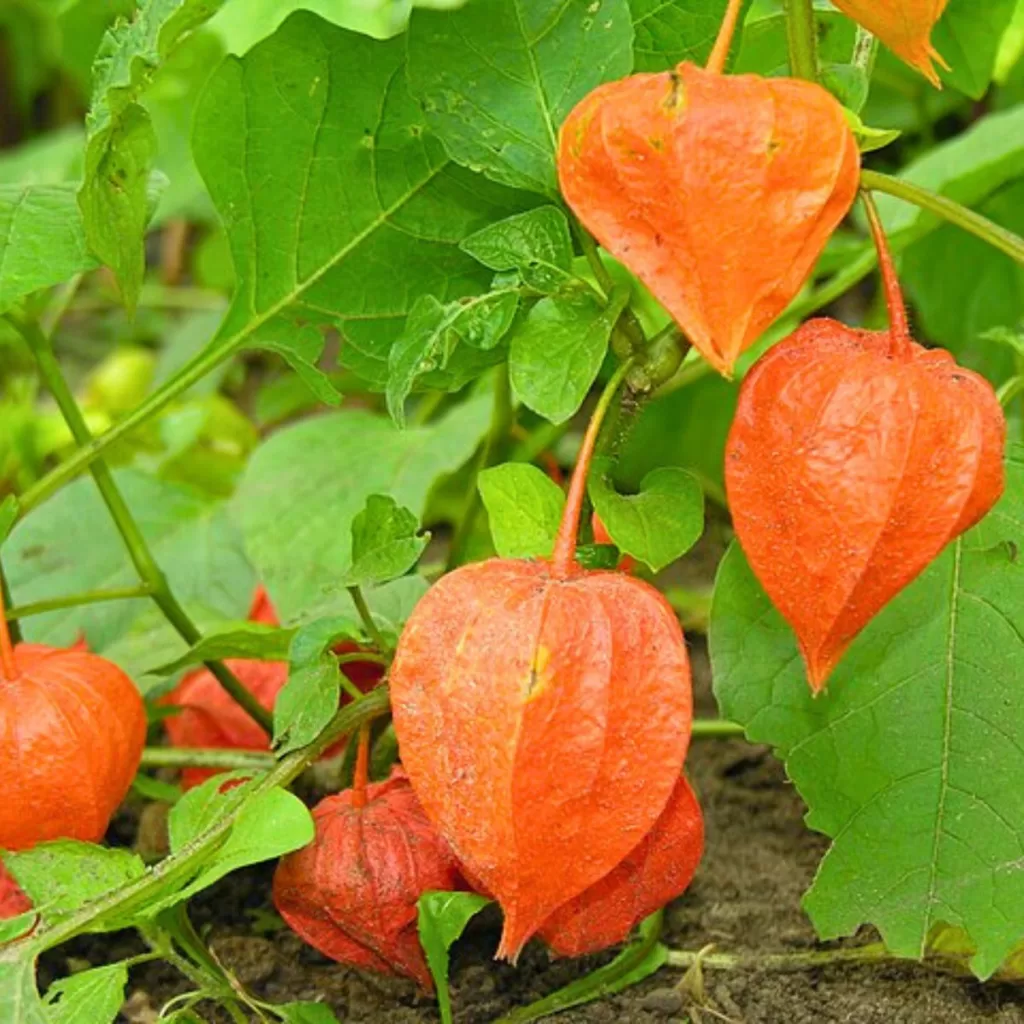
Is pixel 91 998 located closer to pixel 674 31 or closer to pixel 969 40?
pixel 674 31

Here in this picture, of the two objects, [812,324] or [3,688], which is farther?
[3,688]

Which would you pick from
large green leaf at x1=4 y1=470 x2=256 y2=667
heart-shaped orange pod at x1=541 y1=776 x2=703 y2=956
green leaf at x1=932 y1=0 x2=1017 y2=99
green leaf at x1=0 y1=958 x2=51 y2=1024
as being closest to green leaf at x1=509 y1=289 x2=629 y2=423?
heart-shaped orange pod at x1=541 y1=776 x2=703 y2=956

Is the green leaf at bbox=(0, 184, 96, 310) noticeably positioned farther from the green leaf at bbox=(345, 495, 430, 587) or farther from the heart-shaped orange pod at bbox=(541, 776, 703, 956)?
the heart-shaped orange pod at bbox=(541, 776, 703, 956)

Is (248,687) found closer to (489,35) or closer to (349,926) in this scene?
(349,926)

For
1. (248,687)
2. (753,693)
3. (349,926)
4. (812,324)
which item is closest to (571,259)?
(812,324)

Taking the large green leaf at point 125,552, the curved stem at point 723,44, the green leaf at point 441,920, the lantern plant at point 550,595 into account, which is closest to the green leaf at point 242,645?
the lantern plant at point 550,595

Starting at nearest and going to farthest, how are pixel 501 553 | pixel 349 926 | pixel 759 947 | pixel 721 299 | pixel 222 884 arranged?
pixel 721 299
pixel 501 553
pixel 349 926
pixel 759 947
pixel 222 884

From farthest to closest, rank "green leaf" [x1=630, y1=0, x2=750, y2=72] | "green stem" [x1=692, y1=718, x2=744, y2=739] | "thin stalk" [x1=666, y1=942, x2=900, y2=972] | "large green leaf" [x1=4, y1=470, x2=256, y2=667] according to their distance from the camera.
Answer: "large green leaf" [x1=4, y1=470, x2=256, y2=667] < "green stem" [x1=692, y1=718, x2=744, y2=739] < "thin stalk" [x1=666, y1=942, x2=900, y2=972] < "green leaf" [x1=630, y1=0, x2=750, y2=72]
